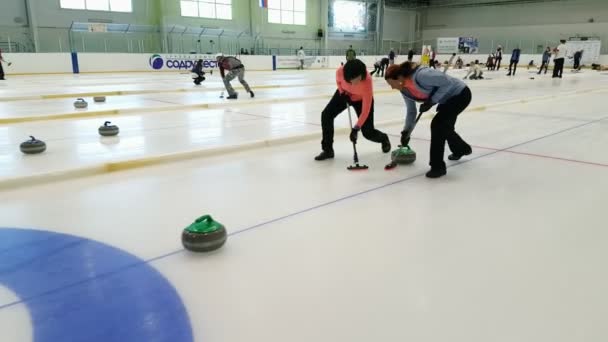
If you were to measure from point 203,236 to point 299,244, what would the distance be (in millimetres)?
569

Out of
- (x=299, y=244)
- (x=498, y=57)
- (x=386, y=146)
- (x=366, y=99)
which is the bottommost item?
(x=299, y=244)

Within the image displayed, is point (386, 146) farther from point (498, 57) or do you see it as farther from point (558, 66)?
point (498, 57)

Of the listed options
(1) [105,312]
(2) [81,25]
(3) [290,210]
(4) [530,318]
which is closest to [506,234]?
(4) [530,318]

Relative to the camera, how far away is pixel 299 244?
8.79 ft

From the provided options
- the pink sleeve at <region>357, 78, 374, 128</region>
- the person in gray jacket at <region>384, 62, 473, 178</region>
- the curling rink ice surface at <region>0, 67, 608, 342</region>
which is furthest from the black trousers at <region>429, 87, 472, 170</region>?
the pink sleeve at <region>357, 78, 374, 128</region>

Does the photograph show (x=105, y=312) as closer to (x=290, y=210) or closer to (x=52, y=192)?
(x=290, y=210)

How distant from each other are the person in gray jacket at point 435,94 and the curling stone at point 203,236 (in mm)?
2122

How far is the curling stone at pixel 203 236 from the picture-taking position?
248 cm

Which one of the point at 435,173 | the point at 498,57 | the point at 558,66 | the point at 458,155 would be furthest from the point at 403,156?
the point at 498,57

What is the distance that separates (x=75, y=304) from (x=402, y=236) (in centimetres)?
181

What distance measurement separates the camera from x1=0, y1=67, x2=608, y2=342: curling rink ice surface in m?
1.89

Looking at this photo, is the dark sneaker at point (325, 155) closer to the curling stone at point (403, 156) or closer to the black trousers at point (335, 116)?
the black trousers at point (335, 116)

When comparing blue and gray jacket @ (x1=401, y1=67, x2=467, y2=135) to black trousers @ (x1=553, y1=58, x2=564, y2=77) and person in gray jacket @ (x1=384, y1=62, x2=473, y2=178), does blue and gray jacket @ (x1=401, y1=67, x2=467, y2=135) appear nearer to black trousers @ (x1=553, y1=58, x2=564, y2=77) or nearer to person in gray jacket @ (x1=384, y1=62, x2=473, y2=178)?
person in gray jacket @ (x1=384, y1=62, x2=473, y2=178)

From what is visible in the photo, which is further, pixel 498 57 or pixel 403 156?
pixel 498 57
